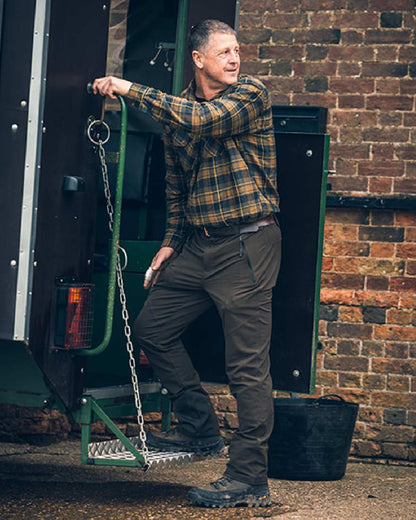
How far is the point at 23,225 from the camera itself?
4344mm

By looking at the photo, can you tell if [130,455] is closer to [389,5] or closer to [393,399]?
[393,399]

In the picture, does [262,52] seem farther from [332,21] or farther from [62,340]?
[62,340]

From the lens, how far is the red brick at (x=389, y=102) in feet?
21.5

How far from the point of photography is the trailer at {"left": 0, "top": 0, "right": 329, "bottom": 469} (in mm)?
4336

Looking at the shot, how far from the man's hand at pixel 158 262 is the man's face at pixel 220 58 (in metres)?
0.87

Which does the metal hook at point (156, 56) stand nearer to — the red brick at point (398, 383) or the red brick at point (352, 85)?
the red brick at point (352, 85)

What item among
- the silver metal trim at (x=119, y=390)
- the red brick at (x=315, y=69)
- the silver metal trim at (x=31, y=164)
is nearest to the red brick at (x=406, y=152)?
the red brick at (x=315, y=69)

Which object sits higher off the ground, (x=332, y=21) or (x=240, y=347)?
(x=332, y=21)

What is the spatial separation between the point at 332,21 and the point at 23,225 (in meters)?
3.13

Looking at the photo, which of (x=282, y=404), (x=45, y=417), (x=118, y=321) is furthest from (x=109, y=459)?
(x=45, y=417)

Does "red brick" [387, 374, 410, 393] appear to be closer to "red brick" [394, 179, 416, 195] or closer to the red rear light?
"red brick" [394, 179, 416, 195]

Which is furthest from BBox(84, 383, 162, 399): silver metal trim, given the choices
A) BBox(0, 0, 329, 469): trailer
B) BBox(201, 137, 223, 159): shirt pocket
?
BBox(201, 137, 223, 159): shirt pocket

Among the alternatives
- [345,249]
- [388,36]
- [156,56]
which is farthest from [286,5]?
[345,249]

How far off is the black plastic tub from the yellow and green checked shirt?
133 centimetres
